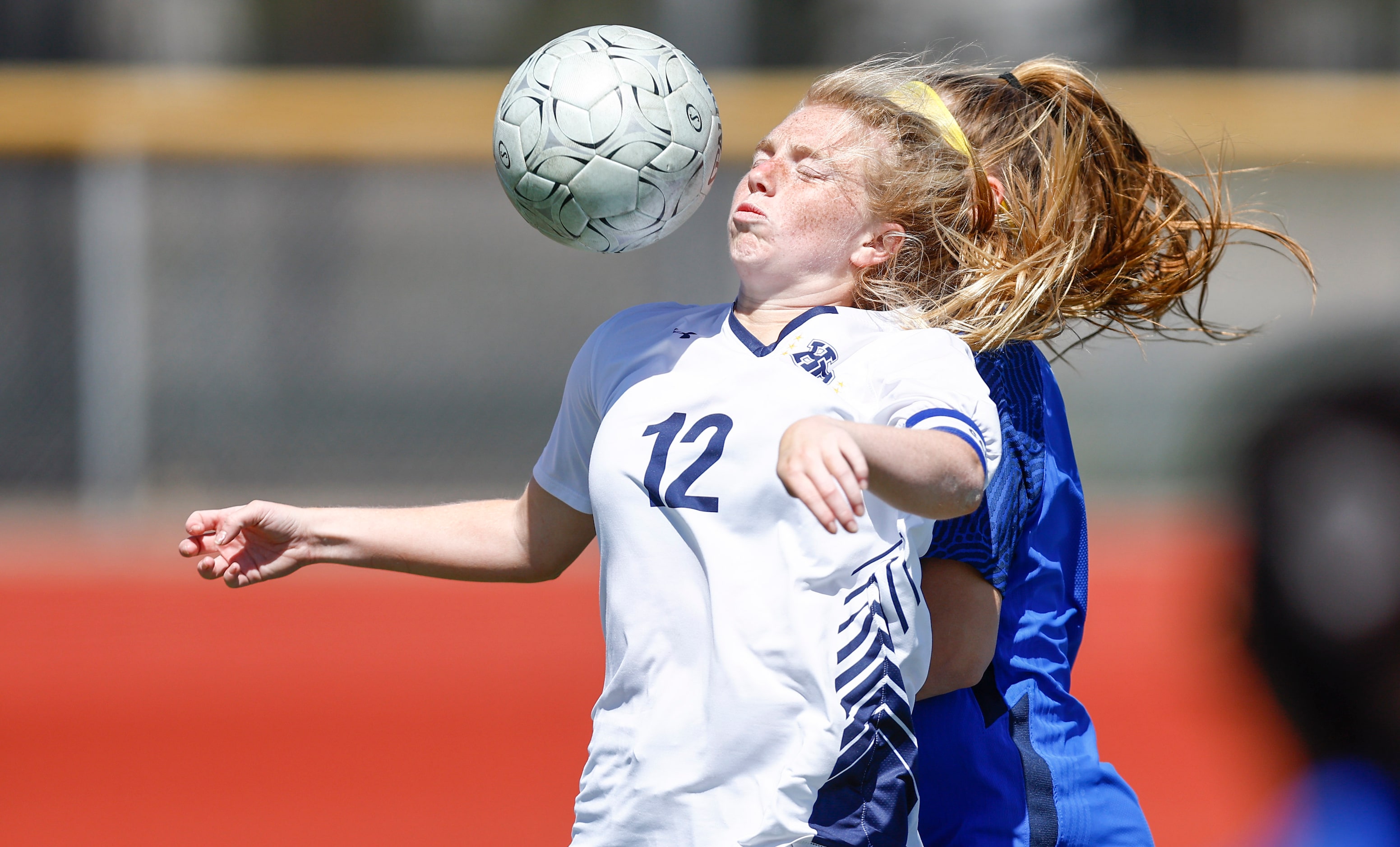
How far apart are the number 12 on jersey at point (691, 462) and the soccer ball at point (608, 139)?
1.09 ft

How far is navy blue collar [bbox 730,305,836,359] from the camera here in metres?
1.96

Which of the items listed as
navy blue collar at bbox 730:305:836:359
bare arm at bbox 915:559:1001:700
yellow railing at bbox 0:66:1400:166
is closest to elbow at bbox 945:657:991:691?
bare arm at bbox 915:559:1001:700

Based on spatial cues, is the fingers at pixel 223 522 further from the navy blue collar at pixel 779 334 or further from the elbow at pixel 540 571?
the navy blue collar at pixel 779 334

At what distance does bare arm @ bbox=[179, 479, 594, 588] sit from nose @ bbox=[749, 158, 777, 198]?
60cm

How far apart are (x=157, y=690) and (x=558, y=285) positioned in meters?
3.49

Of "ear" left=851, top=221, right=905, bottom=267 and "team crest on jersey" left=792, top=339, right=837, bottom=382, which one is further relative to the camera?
"ear" left=851, top=221, right=905, bottom=267

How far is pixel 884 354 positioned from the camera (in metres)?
1.88

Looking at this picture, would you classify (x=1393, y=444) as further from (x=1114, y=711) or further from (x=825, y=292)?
(x=1114, y=711)

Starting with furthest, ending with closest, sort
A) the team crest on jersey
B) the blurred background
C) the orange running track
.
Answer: the blurred background < the orange running track < the team crest on jersey

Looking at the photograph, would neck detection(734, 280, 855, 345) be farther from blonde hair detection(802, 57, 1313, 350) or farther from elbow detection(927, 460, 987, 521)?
elbow detection(927, 460, 987, 521)

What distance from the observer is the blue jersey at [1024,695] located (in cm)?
193

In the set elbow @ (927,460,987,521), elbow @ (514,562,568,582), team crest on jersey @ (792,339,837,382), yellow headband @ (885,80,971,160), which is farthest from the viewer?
elbow @ (514,562,568,582)

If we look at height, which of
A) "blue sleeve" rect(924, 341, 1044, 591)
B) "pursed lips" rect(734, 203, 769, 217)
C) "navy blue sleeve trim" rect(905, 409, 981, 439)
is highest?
"pursed lips" rect(734, 203, 769, 217)

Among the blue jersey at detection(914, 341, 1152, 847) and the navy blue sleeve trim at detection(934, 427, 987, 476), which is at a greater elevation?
the navy blue sleeve trim at detection(934, 427, 987, 476)
